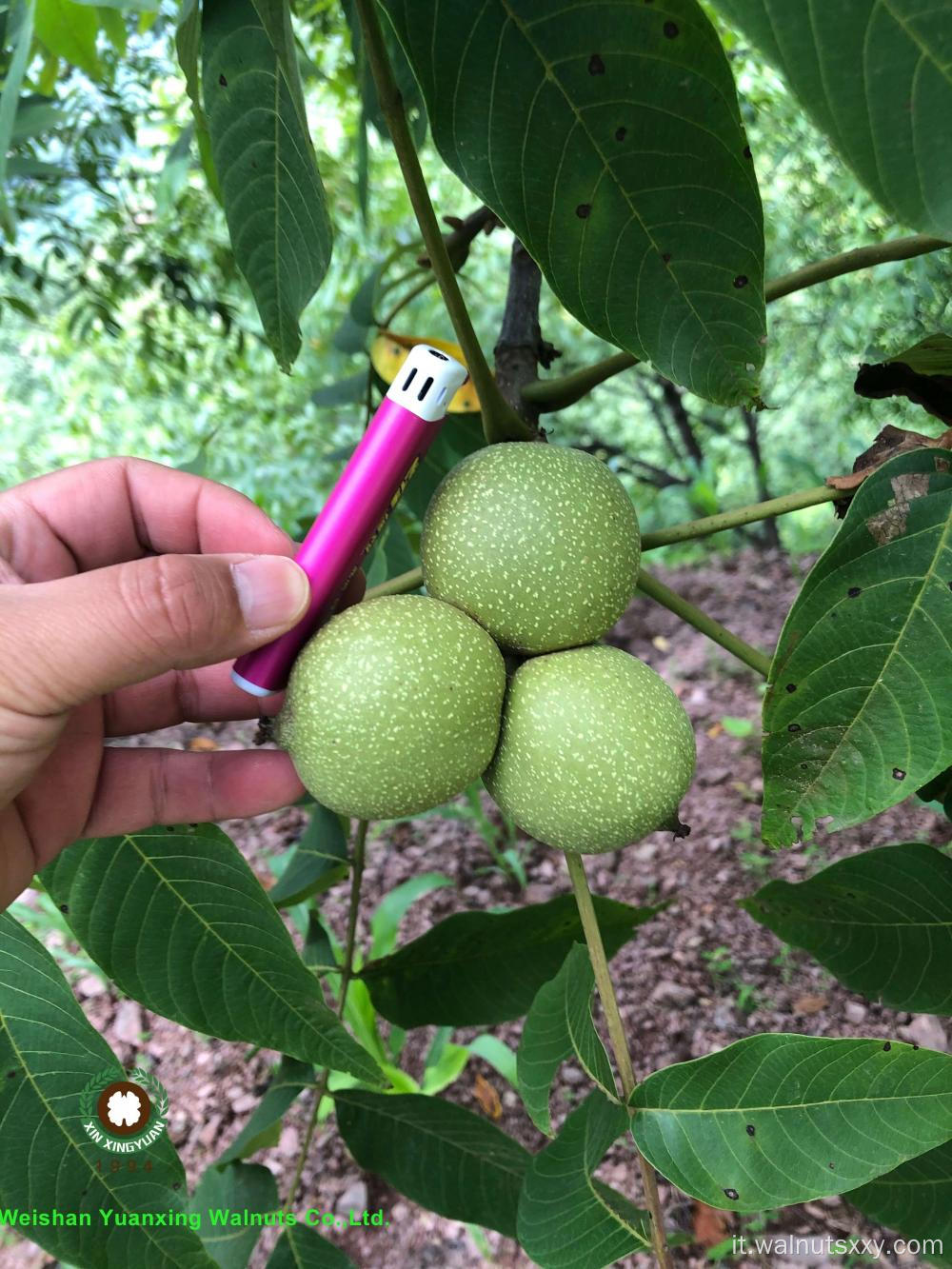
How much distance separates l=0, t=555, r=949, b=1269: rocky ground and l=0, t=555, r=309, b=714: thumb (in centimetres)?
130

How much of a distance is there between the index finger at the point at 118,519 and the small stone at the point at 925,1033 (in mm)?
1694

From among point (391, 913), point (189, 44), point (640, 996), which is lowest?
point (640, 996)

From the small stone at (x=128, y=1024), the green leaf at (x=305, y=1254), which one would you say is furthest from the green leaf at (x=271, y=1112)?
the small stone at (x=128, y=1024)

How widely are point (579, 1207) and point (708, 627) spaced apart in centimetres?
63

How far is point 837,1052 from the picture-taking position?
2.68 feet

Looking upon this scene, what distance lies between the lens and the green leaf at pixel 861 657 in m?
0.78

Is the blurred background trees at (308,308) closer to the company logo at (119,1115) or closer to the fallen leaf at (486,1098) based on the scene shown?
the company logo at (119,1115)

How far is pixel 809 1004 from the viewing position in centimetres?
200

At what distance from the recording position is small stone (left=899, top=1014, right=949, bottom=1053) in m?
1.84

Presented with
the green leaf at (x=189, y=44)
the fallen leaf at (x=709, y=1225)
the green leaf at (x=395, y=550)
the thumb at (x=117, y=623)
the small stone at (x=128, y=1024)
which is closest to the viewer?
the thumb at (x=117, y=623)

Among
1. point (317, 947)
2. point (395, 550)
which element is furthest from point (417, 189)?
point (317, 947)

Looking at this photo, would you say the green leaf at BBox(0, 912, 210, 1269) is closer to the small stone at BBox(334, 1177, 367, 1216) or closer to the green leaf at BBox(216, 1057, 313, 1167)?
the green leaf at BBox(216, 1057, 313, 1167)

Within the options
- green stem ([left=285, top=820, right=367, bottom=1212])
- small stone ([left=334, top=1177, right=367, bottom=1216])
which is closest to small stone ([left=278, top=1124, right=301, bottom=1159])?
small stone ([left=334, top=1177, right=367, bottom=1216])

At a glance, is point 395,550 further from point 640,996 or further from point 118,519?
point 640,996
